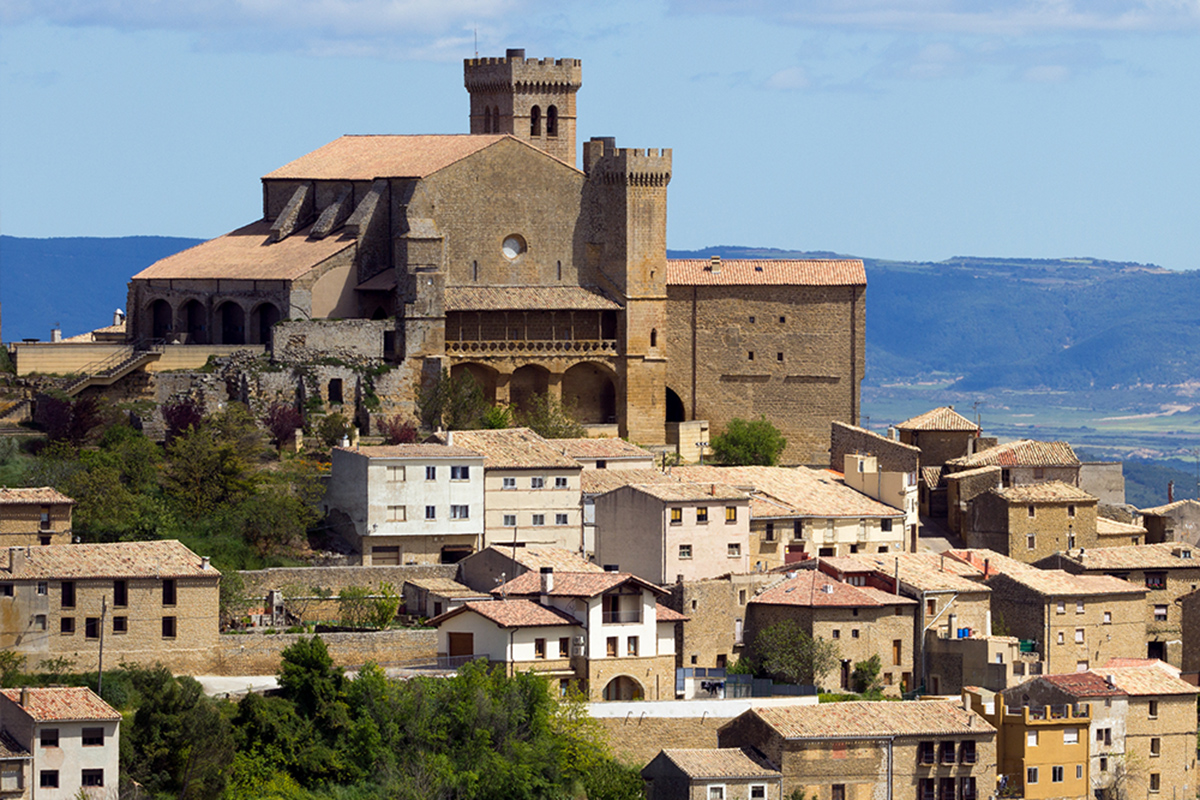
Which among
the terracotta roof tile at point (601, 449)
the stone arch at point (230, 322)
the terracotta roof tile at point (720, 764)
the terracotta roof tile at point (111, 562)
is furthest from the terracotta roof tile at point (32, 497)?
the stone arch at point (230, 322)

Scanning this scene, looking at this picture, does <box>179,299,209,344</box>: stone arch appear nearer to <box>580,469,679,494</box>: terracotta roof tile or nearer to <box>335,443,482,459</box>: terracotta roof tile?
<box>335,443,482,459</box>: terracotta roof tile

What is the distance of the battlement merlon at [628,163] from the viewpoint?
274 feet

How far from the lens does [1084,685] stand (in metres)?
63.8

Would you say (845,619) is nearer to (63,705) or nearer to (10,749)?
(63,705)

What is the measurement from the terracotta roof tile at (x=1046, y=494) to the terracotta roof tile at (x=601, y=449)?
1095cm

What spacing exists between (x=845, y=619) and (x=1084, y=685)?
243 inches

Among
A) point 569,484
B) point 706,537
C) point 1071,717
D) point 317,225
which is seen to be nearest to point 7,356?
point 317,225

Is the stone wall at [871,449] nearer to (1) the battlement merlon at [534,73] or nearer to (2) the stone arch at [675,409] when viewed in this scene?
(2) the stone arch at [675,409]

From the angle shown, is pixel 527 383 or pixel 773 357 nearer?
pixel 527 383

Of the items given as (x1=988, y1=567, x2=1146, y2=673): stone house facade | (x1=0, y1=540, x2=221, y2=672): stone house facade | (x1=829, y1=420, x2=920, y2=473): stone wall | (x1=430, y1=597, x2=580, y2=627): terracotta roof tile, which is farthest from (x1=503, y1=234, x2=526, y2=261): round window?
(x1=0, y1=540, x2=221, y2=672): stone house facade

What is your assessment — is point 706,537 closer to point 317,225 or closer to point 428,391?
point 428,391

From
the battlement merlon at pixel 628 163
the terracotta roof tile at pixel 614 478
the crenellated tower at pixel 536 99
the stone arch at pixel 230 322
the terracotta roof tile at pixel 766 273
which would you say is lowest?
the terracotta roof tile at pixel 614 478

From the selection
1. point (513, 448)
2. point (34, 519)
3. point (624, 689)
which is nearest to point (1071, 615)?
point (624, 689)

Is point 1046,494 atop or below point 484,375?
below
